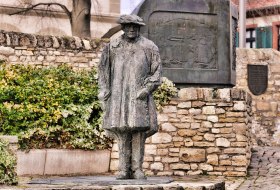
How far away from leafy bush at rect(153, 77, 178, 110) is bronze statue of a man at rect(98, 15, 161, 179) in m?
4.53

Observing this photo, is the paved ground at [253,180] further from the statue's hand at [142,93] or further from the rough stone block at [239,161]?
the statue's hand at [142,93]

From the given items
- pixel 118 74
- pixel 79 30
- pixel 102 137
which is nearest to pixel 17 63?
pixel 102 137

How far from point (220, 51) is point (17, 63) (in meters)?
4.51

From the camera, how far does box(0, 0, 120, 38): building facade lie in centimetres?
2789

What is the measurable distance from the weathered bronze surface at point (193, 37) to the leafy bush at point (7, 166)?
16.0ft

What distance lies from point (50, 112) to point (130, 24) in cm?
461

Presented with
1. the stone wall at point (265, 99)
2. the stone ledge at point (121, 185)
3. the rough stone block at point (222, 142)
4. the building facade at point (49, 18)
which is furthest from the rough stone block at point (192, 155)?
the building facade at point (49, 18)

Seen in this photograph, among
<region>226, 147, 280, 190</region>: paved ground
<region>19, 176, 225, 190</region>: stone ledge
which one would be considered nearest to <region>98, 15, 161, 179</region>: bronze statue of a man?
<region>19, 176, 225, 190</region>: stone ledge

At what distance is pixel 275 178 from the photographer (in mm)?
12672

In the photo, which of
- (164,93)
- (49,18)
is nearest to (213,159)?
(164,93)

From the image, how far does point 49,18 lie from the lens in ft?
95.6

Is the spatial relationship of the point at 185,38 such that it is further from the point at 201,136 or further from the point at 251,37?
the point at 251,37

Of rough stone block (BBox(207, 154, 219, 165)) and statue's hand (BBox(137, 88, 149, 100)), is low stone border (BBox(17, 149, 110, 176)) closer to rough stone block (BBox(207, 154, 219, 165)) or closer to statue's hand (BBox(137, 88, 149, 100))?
rough stone block (BBox(207, 154, 219, 165))

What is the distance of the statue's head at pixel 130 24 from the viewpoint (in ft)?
29.0
